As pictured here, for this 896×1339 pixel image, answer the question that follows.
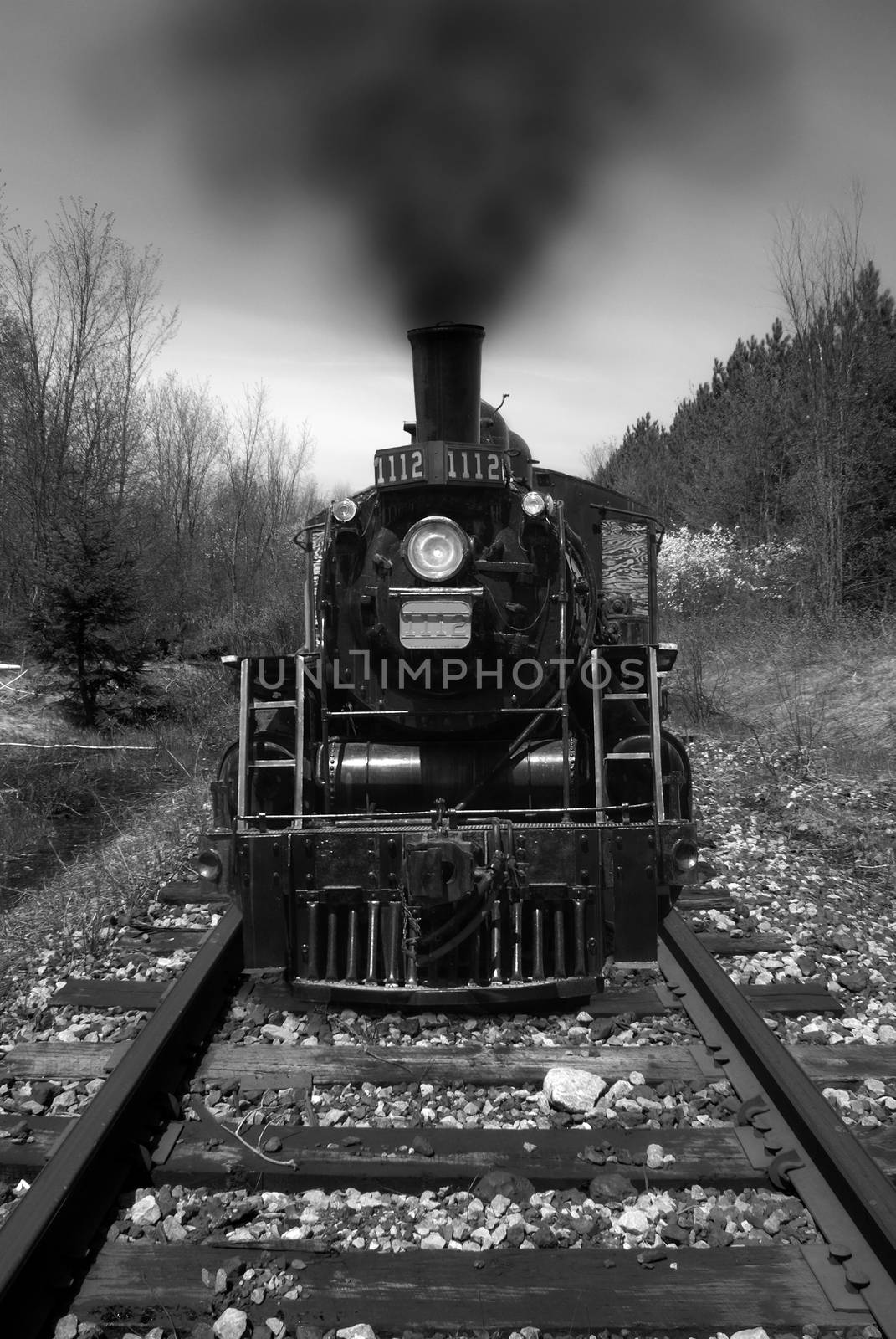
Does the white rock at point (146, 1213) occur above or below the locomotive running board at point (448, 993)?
below

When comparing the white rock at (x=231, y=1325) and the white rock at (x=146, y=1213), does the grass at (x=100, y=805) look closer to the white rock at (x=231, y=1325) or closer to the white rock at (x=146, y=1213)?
the white rock at (x=146, y=1213)

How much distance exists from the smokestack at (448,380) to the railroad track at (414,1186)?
336 centimetres

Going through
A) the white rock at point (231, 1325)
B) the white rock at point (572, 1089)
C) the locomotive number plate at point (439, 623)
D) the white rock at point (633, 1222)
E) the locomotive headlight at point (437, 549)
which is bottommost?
the white rock at point (231, 1325)

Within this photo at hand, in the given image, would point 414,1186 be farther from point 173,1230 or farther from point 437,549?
point 437,549

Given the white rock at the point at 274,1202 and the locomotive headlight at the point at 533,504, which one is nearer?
the white rock at the point at 274,1202

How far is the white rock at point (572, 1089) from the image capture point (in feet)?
11.7

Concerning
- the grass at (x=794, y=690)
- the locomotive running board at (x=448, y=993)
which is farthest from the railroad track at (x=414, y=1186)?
the grass at (x=794, y=690)

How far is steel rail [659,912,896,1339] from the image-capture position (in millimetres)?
2559

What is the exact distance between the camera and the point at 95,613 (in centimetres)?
1510

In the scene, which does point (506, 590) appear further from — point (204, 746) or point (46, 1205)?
point (204, 746)

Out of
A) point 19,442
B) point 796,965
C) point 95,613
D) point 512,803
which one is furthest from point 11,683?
point 796,965

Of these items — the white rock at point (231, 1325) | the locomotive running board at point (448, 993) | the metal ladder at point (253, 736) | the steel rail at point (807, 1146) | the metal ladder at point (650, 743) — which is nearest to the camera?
the white rock at point (231, 1325)

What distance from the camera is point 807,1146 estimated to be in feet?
10.2

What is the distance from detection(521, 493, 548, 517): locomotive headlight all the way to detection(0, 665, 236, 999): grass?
3305 millimetres
